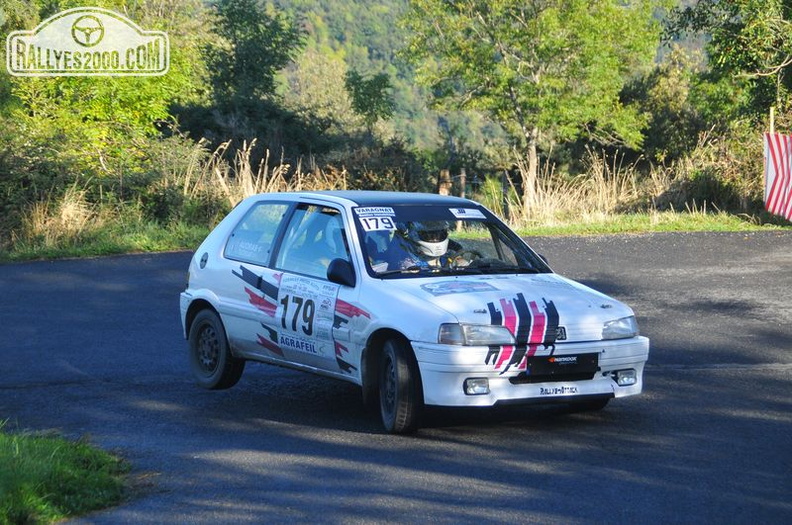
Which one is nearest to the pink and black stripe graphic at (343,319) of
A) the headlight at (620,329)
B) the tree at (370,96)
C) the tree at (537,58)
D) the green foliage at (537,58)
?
the headlight at (620,329)

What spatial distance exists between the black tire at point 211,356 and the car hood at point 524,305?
1.94 metres

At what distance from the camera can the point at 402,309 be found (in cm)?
761

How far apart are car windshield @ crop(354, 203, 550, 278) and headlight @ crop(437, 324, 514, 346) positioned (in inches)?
35.6

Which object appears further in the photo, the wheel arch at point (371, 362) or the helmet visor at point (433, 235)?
the helmet visor at point (433, 235)

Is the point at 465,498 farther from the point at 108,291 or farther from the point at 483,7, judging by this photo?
the point at 483,7

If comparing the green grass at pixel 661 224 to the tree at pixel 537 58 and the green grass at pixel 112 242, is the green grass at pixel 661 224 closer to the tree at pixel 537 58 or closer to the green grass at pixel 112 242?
the green grass at pixel 112 242

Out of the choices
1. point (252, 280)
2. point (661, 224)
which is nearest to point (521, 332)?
point (252, 280)

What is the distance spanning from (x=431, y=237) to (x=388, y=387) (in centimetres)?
132

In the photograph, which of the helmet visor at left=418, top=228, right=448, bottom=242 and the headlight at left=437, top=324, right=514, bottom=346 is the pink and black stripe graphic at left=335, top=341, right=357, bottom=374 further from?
the helmet visor at left=418, top=228, right=448, bottom=242

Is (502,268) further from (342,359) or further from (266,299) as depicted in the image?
(266,299)

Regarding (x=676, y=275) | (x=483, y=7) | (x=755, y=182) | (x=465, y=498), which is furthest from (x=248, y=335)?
(x=483, y=7)

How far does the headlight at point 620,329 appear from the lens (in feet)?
25.3

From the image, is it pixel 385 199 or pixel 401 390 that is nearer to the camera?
pixel 401 390

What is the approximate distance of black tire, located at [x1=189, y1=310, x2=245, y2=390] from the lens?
923 centimetres
